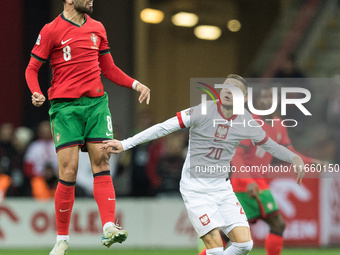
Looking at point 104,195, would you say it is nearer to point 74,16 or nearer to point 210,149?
point 210,149

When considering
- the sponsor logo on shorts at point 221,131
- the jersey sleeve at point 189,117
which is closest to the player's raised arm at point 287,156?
the sponsor logo on shorts at point 221,131

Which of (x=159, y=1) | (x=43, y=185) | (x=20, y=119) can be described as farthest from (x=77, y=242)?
(x=159, y=1)

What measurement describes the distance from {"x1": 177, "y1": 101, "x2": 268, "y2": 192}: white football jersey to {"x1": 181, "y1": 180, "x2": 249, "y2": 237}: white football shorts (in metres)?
0.07

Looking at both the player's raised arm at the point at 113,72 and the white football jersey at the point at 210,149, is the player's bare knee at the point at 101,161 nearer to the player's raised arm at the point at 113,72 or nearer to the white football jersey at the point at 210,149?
the player's raised arm at the point at 113,72

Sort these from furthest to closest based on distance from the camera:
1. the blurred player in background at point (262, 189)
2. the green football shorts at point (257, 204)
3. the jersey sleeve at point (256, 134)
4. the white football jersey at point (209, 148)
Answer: the green football shorts at point (257, 204)
the blurred player in background at point (262, 189)
the jersey sleeve at point (256, 134)
the white football jersey at point (209, 148)

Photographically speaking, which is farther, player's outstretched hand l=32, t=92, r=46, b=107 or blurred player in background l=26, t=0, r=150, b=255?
blurred player in background l=26, t=0, r=150, b=255

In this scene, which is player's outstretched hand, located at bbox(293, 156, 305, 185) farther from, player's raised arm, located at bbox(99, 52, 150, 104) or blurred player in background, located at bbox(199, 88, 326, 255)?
player's raised arm, located at bbox(99, 52, 150, 104)

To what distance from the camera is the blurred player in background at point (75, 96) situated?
324 inches

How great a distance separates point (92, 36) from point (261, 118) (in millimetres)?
2879

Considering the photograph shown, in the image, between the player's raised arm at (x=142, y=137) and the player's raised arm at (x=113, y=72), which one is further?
the player's raised arm at (x=113, y=72)

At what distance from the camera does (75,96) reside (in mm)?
8250

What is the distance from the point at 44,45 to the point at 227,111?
2.01 metres

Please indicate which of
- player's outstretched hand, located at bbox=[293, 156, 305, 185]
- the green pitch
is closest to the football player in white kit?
player's outstretched hand, located at bbox=[293, 156, 305, 185]

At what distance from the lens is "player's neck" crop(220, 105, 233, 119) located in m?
9.02
